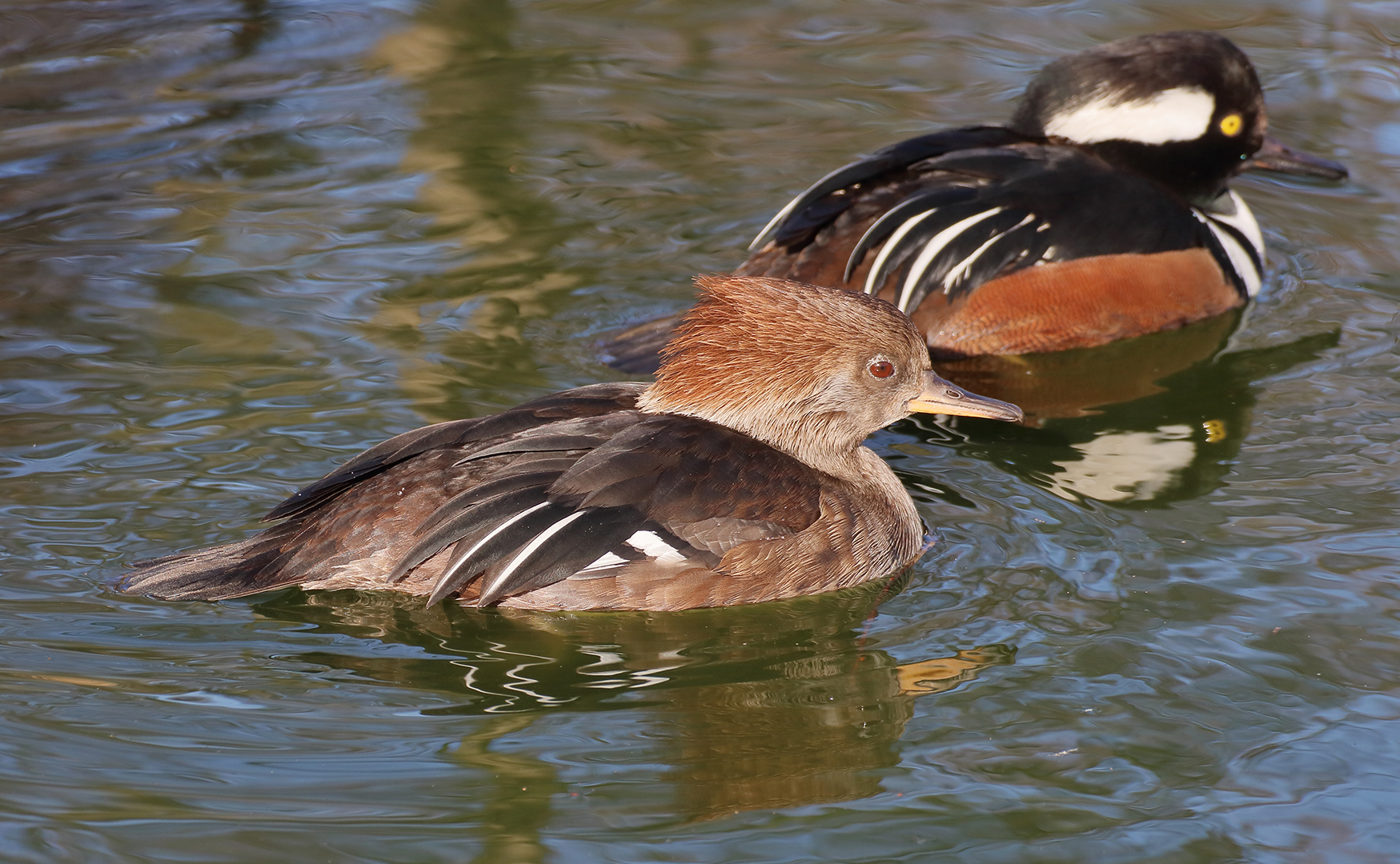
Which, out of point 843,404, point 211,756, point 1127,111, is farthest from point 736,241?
point 211,756

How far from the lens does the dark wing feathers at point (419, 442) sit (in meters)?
5.41

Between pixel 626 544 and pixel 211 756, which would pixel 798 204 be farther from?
pixel 211 756

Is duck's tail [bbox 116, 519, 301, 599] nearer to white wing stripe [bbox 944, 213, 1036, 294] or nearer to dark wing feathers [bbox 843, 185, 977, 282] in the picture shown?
dark wing feathers [bbox 843, 185, 977, 282]

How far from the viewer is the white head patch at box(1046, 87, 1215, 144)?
7.87 metres

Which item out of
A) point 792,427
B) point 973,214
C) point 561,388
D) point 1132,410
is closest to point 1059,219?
point 973,214

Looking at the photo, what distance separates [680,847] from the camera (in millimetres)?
4180

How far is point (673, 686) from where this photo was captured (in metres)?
4.97

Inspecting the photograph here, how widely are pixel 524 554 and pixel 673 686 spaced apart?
24.8 inches

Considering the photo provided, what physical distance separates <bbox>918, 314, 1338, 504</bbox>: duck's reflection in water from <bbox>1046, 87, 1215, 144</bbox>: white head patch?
964mm

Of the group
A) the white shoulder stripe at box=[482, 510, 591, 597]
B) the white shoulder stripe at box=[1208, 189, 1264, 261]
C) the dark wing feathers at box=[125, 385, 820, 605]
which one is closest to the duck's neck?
the dark wing feathers at box=[125, 385, 820, 605]

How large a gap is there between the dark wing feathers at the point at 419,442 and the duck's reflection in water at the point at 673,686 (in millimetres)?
321

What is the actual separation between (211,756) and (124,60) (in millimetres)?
7413

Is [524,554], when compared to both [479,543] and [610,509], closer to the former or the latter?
[479,543]

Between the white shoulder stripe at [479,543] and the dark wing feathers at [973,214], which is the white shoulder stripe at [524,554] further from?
the dark wing feathers at [973,214]
